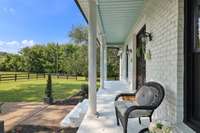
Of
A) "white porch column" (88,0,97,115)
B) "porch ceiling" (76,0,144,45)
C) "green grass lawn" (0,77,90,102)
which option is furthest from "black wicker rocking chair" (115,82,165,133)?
"green grass lawn" (0,77,90,102)

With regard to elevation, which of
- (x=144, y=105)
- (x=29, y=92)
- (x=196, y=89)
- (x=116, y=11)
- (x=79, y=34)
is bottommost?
(x=29, y=92)

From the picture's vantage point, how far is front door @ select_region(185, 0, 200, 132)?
3.12m

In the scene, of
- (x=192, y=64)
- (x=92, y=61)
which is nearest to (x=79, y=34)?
(x=92, y=61)

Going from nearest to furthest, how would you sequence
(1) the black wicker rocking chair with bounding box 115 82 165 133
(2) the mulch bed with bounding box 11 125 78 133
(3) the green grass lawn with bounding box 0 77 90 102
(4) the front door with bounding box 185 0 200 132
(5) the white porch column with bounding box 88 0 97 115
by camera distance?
(4) the front door with bounding box 185 0 200 132 < (1) the black wicker rocking chair with bounding box 115 82 165 133 < (2) the mulch bed with bounding box 11 125 78 133 < (5) the white porch column with bounding box 88 0 97 115 < (3) the green grass lawn with bounding box 0 77 90 102

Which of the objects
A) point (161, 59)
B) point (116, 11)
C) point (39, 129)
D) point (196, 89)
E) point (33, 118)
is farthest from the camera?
point (116, 11)

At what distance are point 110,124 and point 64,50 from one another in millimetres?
27364

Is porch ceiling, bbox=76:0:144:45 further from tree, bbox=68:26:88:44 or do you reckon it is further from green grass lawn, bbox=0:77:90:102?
tree, bbox=68:26:88:44

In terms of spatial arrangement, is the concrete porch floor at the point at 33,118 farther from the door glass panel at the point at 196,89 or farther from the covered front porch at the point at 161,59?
the door glass panel at the point at 196,89

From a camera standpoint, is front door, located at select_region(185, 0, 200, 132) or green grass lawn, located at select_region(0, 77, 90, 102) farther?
green grass lawn, located at select_region(0, 77, 90, 102)

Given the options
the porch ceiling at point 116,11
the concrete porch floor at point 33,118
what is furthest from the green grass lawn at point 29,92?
the porch ceiling at point 116,11

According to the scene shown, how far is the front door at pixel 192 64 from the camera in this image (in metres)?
3.12

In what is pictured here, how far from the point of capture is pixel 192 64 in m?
→ 3.28

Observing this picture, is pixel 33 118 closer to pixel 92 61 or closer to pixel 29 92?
pixel 92 61

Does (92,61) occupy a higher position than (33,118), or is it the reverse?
(92,61)
